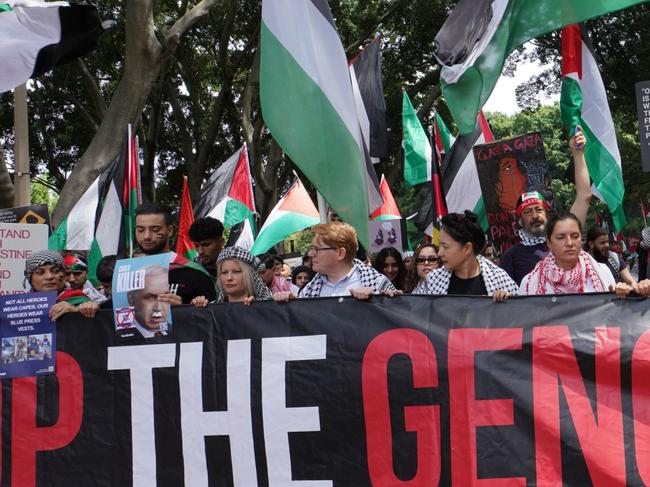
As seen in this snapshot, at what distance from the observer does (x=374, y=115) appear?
820cm

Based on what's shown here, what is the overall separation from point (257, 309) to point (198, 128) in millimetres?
16649

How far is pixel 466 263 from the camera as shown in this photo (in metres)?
4.55

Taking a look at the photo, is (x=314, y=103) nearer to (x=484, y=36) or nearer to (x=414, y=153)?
(x=484, y=36)

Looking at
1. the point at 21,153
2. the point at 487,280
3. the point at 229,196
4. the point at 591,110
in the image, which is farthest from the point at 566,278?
the point at 21,153

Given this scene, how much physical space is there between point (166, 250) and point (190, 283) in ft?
0.79

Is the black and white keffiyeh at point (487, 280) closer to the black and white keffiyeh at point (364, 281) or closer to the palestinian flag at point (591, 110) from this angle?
the black and white keffiyeh at point (364, 281)

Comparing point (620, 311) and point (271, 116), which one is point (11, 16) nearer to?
point (271, 116)

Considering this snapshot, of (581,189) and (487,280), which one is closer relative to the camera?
(487,280)

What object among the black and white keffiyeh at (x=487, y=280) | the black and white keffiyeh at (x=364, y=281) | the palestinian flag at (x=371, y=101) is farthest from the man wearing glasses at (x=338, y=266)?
the palestinian flag at (x=371, y=101)

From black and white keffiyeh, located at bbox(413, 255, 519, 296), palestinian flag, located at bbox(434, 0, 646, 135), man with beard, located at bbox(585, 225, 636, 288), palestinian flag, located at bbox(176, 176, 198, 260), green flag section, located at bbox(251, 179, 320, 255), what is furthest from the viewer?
green flag section, located at bbox(251, 179, 320, 255)

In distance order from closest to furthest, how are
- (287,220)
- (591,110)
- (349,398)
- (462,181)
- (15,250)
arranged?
(349,398) → (15,250) → (591,110) → (462,181) → (287,220)

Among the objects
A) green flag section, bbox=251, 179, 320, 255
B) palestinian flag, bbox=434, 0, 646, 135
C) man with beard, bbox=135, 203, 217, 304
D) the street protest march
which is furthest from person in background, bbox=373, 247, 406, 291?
green flag section, bbox=251, 179, 320, 255

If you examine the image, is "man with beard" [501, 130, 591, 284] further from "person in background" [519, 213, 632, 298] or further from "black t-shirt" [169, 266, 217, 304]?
"black t-shirt" [169, 266, 217, 304]

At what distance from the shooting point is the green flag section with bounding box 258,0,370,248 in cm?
468
